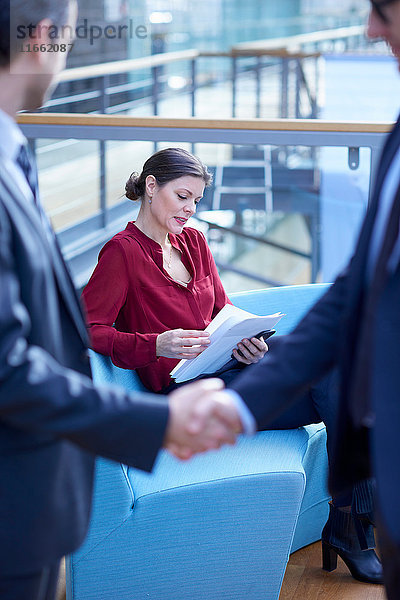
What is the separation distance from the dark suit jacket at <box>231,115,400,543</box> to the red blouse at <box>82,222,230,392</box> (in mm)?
865

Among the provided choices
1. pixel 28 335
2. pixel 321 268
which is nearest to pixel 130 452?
pixel 28 335

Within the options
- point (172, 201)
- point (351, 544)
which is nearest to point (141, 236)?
point (172, 201)

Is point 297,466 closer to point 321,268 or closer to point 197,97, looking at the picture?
point 321,268

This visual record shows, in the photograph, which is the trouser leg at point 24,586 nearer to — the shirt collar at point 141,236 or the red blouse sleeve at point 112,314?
the red blouse sleeve at point 112,314

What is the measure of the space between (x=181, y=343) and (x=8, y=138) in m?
1.11

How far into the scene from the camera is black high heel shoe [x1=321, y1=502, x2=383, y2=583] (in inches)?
86.5

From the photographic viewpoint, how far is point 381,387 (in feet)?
3.24

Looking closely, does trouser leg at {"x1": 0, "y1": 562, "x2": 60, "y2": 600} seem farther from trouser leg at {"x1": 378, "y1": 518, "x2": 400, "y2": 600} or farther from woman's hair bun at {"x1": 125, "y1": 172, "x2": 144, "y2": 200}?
woman's hair bun at {"x1": 125, "y1": 172, "x2": 144, "y2": 200}

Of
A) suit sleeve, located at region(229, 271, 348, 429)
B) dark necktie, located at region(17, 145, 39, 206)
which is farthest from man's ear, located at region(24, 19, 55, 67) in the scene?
suit sleeve, located at region(229, 271, 348, 429)

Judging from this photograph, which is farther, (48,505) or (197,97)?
(197,97)

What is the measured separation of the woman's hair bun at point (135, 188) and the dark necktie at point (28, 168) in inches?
49.5

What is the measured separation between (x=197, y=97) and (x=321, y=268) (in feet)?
7.88

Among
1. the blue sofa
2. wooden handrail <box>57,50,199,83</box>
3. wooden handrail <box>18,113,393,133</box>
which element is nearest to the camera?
the blue sofa

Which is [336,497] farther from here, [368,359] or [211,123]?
[211,123]
